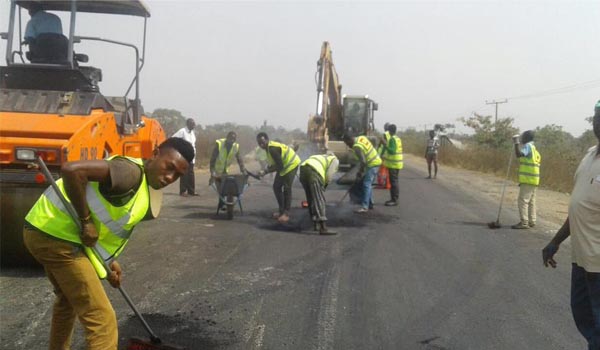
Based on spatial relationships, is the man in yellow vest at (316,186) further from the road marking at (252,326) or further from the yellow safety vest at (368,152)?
the road marking at (252,326)

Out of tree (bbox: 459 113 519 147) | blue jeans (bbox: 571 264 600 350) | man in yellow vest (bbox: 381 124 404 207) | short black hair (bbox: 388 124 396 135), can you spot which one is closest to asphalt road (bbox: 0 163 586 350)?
blue jeans (bbox: 571 264 600 350)

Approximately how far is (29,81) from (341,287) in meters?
4.33

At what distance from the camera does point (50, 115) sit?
5188 mm

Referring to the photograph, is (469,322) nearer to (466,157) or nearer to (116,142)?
(116,142)

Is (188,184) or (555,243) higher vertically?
(555,243)

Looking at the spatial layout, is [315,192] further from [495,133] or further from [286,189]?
[495,133]

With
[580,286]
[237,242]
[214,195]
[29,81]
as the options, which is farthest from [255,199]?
[580,286]

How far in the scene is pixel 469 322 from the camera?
4.39m

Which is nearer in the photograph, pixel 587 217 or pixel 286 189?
pixel 587 217

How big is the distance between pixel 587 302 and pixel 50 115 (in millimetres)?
5101

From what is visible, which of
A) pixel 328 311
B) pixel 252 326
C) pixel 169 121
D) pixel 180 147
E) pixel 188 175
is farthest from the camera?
pixel 169 121

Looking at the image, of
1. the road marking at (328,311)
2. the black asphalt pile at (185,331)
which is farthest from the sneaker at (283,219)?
the black asphalt pile at (185,331)

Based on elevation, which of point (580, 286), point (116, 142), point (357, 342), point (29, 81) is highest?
point (29, 81)

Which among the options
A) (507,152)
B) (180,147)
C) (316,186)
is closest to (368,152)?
(316,186)
